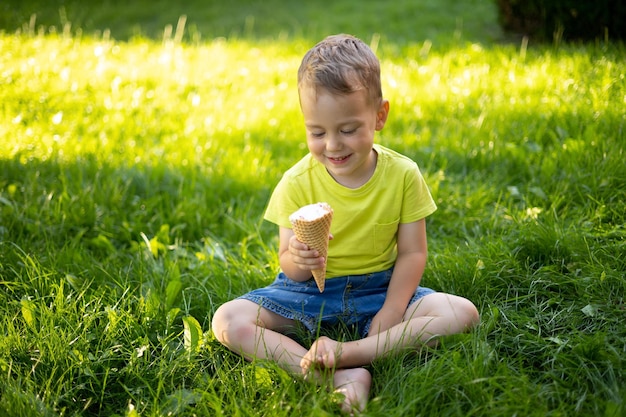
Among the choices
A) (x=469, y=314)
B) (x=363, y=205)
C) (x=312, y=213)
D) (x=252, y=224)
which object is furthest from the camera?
(x=252, y=224)

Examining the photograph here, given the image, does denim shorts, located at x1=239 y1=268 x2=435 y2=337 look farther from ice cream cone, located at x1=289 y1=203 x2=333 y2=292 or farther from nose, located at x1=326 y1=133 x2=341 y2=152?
nose, located at x1=326 y1=133 x2=341 y2=152

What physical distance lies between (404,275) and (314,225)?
0.50m

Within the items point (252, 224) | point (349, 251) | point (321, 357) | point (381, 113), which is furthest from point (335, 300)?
point (252, 224)

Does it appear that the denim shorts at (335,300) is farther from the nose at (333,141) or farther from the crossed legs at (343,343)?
the nose at (333,141)

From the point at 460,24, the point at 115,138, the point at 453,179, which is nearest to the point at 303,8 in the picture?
the point at 460,24

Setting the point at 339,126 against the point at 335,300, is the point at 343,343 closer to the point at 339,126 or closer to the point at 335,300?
the point at 335,300

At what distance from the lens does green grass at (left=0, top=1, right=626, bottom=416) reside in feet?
7.18

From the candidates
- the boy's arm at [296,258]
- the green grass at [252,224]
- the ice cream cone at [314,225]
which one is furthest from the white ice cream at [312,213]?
the green grass at [252,224]

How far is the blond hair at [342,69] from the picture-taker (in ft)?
7.53

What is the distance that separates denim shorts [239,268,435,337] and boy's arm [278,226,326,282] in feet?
0.21

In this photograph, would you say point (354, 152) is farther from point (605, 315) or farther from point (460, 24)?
point (460, 24)

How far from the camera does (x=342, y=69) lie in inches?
90.9

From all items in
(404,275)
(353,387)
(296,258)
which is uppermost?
(296,258)

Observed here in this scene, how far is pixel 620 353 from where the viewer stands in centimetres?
219
